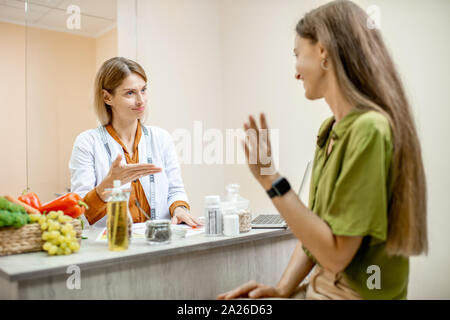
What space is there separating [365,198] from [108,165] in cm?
151

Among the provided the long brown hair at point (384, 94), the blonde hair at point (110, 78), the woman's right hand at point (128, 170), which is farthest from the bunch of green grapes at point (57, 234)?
the blonde hair at point (110, 78)

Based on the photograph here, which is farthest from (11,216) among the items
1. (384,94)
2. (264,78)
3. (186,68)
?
(186,68)

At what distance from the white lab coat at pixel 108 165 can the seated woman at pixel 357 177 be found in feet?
3.65

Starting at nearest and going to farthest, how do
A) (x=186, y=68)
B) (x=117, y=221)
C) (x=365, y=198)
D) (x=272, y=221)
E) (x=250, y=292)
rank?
1. (x=365, y=198)
2. (x=250, y=292)
3. (x=117, y=221)
4. (x=272, y=221)
5. (x=186, y=68)

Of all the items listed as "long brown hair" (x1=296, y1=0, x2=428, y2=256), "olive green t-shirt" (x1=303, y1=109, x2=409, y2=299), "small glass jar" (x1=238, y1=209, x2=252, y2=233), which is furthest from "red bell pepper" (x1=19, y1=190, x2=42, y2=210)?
"long brown hair" (x1=296, y1=0, x2=428, y2=256)

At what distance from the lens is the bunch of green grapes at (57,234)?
1274 mm

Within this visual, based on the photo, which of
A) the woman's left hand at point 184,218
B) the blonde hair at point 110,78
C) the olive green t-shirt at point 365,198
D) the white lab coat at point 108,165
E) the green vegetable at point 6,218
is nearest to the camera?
the olive green t-shirt at point 365,198

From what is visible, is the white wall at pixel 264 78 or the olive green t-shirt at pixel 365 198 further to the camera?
the white wall at pixel 264 78

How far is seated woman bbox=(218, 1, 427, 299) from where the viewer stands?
1.01m

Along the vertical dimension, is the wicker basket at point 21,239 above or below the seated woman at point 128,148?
below

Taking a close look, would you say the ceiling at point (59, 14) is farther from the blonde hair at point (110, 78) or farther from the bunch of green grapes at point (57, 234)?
A: the bunch of green grapes at point (57, 234)

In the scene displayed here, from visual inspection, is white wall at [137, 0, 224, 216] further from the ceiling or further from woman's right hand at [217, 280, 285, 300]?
woman's right hand at [217, 280, 285, 300]

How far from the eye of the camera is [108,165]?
2.16 m

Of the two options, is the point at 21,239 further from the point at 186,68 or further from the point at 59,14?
the point at 186,68
